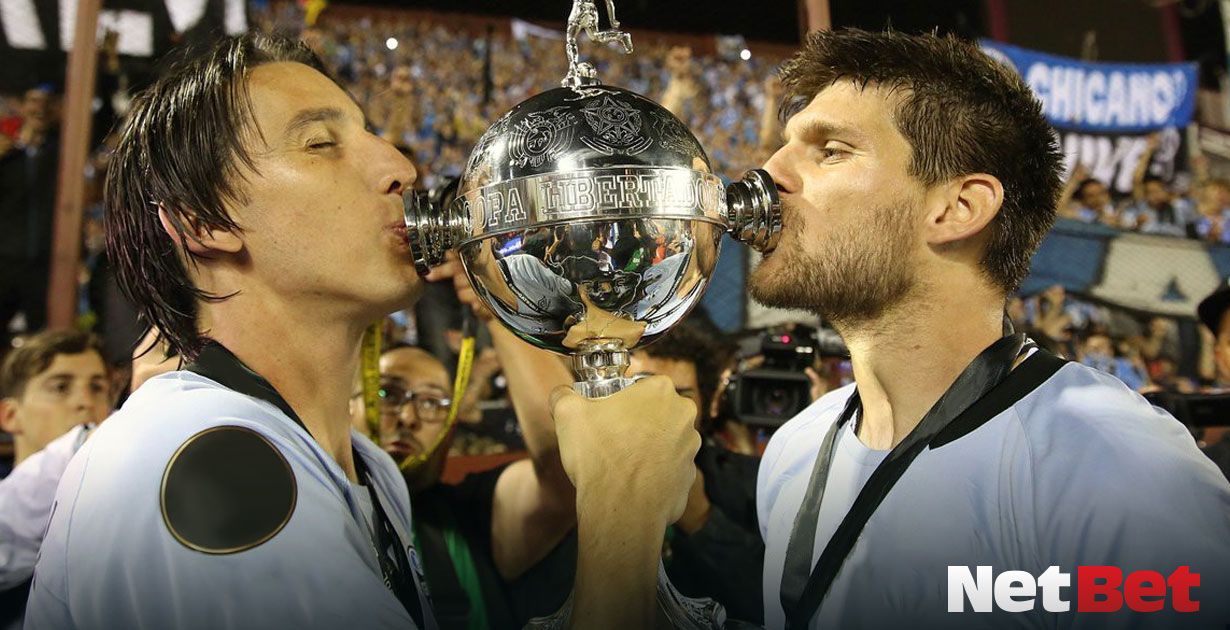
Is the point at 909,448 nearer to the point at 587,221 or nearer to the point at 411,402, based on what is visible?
the point at 587,221

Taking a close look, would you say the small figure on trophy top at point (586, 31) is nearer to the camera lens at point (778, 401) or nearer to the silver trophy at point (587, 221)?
the silver trophy at point (587, 221)

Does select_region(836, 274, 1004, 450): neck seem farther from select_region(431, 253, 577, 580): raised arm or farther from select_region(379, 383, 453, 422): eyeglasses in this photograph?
select_region(379, 383, 453, 422): eyeglasses

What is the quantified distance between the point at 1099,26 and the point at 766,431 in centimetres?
589

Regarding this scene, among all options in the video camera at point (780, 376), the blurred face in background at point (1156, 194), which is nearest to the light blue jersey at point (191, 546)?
the video camera at point (780, 376)

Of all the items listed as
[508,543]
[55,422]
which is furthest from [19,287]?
[508,543]

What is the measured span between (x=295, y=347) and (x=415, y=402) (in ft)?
5.54

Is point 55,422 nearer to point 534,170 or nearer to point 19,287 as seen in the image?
point 19,287

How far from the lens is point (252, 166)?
1924mm

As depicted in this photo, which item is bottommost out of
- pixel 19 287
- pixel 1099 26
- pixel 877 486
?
pixel 877 486

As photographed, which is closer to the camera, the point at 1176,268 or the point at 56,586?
the point at 56,586

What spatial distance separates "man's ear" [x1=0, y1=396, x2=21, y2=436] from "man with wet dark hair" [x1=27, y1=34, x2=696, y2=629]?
85.4 inches

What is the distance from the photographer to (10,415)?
12.9ft

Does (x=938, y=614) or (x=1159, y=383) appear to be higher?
(x=938, y=614)

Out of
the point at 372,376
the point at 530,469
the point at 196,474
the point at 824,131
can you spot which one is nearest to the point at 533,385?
the point at 530,469
